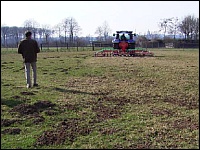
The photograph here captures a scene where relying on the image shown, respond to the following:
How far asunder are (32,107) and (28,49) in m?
3.25

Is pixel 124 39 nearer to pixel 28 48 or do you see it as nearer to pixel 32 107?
pixel 28 48

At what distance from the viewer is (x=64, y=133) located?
500cm

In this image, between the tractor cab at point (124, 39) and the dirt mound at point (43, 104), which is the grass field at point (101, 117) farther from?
the tractor cab at point (124, 39)

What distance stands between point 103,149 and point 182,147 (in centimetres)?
114

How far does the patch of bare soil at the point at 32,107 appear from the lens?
6.46 m

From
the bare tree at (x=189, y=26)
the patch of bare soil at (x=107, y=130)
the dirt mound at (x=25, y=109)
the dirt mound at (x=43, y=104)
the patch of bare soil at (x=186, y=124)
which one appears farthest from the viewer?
the bare tree at (x=189, y=26)

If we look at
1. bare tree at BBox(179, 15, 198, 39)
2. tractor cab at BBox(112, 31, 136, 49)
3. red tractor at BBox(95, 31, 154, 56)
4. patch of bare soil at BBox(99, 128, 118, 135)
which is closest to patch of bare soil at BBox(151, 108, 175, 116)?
patch of bare soil at BBox(99, 128, 118, 135)

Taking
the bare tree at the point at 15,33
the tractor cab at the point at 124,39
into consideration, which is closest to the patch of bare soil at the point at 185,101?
the tractor cab at the point at 124,39

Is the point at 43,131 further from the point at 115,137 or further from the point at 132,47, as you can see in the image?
the point at 132,47

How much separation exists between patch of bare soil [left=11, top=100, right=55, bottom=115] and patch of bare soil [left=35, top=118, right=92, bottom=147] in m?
1.12

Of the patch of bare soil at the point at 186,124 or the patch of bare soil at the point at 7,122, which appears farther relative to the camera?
the patch of bare soil at the point at 7,122

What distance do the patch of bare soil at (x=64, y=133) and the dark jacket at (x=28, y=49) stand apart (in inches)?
177

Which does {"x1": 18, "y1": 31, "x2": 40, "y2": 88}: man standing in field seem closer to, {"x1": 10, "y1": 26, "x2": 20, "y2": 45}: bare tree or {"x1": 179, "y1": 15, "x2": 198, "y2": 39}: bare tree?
{"x1": 179, "y1": 15, "x2": 198, "y2": 39}: bare tree

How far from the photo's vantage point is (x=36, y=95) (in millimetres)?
8422
